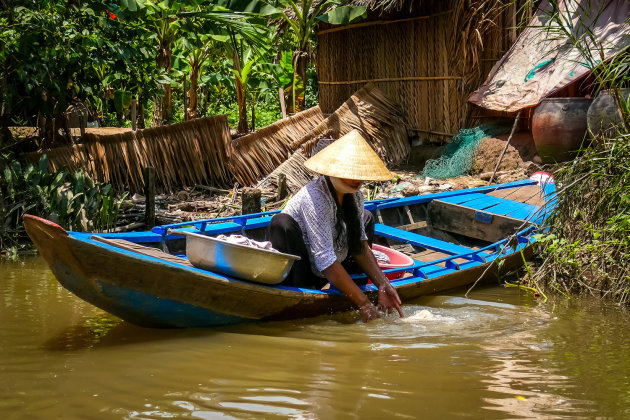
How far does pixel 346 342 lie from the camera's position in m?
4.52

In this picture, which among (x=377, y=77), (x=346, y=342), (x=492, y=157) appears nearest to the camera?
(x=346, y=342)

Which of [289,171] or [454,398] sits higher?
[289,171]

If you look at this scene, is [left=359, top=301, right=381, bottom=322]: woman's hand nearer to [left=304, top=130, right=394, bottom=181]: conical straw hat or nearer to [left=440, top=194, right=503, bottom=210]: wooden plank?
[left=304, top=130, right=394, bottom=181]: conical straw hat

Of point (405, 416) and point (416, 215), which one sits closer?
point (405, 416)

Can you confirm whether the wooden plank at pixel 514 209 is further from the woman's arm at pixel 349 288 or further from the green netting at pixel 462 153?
the green netting at pixel 462 153

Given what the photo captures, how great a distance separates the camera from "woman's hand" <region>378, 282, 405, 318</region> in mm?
4770

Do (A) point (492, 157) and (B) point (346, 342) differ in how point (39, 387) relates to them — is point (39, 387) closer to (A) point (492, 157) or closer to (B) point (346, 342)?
(B) point (346, 342)

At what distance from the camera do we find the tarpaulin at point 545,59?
8508 millimetres

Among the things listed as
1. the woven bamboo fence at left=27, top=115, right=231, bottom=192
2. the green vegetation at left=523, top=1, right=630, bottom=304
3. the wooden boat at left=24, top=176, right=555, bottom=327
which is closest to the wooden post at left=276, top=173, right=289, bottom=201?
the woven bamboo fence at left=27, top=115, right=231, bottom=192

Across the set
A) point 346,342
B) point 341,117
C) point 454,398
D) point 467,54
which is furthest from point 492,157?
point 454,398

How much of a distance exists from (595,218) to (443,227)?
1.79 metres

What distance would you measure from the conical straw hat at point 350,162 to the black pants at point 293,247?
1.35 ft

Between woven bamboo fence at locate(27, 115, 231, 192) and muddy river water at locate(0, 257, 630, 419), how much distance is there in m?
3.52

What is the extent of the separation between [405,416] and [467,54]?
7597 mm
